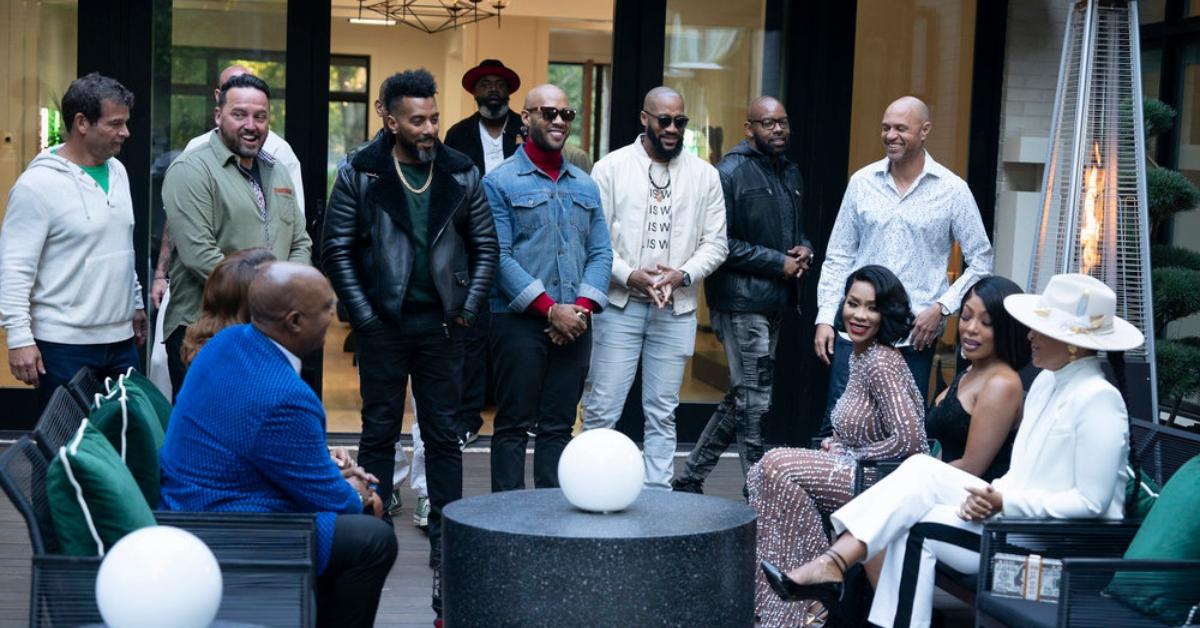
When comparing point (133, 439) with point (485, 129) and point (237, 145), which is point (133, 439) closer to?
point (237, 145)

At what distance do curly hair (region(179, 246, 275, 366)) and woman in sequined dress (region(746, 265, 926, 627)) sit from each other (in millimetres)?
2074

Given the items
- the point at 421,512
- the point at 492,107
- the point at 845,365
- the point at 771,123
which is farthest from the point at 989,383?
the point at 492,107

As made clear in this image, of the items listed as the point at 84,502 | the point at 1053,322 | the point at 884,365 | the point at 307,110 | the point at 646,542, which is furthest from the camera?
the point at 307,110

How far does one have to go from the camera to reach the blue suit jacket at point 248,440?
4.02 metres

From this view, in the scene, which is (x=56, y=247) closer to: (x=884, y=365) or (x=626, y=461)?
(x=626, y=461)

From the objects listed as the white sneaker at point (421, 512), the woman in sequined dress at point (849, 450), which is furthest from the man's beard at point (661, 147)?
the white sneaker at point (421, 512)

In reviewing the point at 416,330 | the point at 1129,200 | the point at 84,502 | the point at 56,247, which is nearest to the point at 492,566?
the point at 84,502

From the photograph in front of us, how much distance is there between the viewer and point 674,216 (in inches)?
279

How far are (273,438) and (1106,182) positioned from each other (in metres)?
4.67

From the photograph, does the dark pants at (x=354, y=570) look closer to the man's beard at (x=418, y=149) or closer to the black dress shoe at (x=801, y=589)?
the black dress shoe at (x=801, y=589)

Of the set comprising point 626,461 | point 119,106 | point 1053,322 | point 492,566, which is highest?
point 119,106

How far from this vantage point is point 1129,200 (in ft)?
23.7

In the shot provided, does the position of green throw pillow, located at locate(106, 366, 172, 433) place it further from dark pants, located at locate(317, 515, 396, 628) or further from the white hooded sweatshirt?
dark pants, located at locate(317, 515, 396, 628)

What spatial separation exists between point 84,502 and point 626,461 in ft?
5.01
